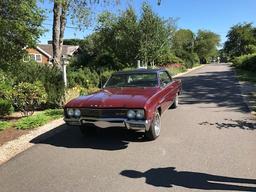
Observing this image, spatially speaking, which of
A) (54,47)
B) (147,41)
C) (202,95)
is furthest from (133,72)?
(147,41)

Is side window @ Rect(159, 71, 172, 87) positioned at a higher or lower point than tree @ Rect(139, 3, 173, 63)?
lower

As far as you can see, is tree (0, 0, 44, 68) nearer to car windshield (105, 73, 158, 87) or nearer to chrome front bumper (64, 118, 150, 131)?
car windshield (105, 73, 158, 87)

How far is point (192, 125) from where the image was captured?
29.0 feet

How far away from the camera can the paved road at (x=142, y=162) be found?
5.06m

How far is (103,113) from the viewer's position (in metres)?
7.00

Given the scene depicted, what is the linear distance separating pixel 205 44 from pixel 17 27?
298ft

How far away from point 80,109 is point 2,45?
8.83ft

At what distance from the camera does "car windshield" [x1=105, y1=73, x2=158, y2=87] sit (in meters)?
8.64

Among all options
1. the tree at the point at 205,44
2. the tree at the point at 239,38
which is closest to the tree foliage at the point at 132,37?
the tree at the point at 239,38

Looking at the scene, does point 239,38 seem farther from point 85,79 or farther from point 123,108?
point 123,108

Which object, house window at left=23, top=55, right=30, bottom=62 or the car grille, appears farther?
house window at left=23, top=55, right=30, bottom=62

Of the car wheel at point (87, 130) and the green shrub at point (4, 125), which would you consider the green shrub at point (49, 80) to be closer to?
the green shrub at point (4, 125)

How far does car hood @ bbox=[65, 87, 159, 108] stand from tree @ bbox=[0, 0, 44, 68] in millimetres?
2174

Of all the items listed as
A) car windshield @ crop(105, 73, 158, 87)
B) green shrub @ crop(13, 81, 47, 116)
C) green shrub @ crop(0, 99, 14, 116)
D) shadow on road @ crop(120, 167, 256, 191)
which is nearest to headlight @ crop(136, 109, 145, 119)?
shadow on road @ crop(120, 167, 256, 191)
